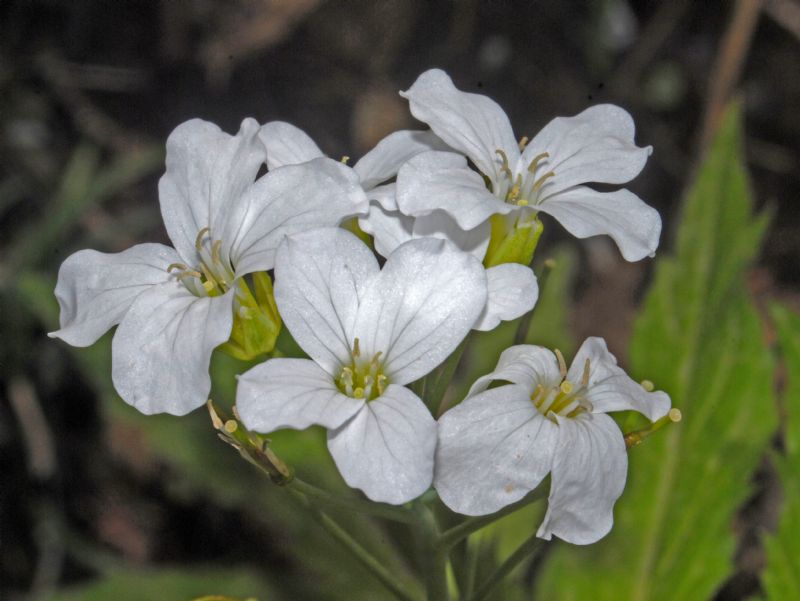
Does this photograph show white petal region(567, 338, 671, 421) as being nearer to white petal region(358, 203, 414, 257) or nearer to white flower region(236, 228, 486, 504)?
white flower region(236, 228, 486, 504)

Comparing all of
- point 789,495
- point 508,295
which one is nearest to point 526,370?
point 508,295

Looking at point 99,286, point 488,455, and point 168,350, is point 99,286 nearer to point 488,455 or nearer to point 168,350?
point 168,350

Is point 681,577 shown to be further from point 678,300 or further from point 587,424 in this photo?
point 587,424

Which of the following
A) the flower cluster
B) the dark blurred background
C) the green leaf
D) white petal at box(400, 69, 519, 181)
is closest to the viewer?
the flower cluster

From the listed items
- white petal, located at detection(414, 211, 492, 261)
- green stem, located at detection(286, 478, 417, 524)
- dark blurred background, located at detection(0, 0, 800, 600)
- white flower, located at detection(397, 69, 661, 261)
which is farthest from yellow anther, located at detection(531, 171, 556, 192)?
dark blurred background, located at detection(0, 0, 800, 600)

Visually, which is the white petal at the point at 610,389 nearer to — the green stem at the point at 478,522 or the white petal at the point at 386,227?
the green stem at the point at 478,522

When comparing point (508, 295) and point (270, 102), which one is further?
point (270, 102)

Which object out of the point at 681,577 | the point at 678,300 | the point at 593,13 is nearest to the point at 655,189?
the point at 593,13
